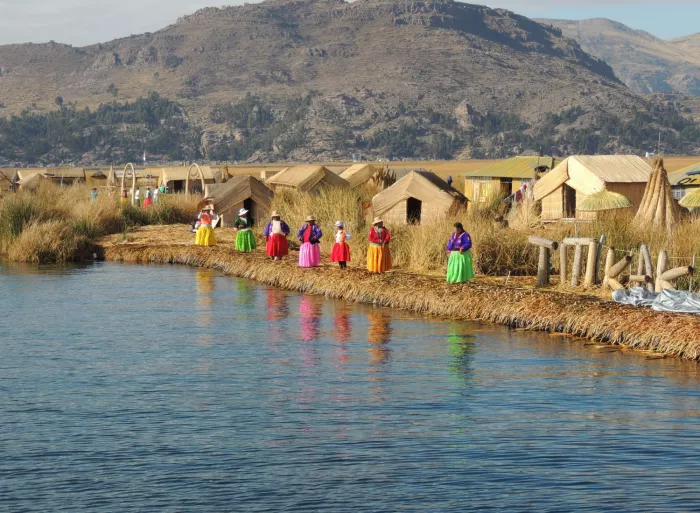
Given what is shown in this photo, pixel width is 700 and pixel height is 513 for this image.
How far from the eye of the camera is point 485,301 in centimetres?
2211

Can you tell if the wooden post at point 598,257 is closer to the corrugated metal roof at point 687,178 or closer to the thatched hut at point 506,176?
the corrugated metal roof at point 687,178

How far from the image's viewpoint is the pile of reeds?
18.5m

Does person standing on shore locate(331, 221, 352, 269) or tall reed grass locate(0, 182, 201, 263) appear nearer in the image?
person standing on shore locate(331, 221, 352, 269)

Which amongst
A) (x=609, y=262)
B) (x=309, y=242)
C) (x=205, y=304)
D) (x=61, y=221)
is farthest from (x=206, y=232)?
(x=609, y=262)

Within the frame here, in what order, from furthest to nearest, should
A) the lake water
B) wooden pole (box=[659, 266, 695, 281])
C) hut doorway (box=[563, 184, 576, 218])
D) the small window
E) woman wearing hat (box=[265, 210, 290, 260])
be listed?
the small window < hut doorway (box=[563, 184, 576, 218]) < woman wearing hat (box=[265, 210, 290, 260]) < wooden pole (box=[659, 266, 695, 281]) < the lake water

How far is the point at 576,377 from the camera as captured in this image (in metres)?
17.2

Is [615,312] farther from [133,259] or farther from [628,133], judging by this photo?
[628,133]

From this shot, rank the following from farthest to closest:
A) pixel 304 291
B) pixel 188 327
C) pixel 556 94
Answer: pixel 556 94
pixel 304 291
pixel 188 327

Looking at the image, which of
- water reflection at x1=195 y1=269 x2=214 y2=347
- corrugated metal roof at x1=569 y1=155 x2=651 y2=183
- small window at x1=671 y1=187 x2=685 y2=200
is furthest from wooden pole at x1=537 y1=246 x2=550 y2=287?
small window at x1=671 y1=187 x2=685 y2=200

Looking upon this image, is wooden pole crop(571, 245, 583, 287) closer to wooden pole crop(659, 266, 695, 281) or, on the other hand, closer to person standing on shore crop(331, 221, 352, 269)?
wooden pole crop(659, 266, 695, 281)

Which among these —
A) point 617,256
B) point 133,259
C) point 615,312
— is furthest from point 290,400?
point 133,259

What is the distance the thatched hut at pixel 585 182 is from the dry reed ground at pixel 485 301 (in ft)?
30.1

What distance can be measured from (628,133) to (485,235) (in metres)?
156

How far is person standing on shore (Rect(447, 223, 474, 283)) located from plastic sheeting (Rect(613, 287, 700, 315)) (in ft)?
11.5
